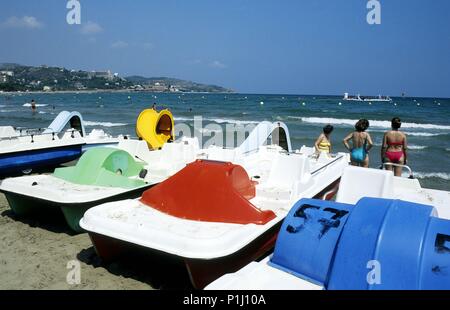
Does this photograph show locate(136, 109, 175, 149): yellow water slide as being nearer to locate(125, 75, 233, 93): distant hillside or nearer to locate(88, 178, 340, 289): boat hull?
locate(88, 178, 340, 289): boat hull

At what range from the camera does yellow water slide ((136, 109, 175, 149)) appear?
1070cm

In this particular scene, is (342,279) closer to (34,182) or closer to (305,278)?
(305,278)

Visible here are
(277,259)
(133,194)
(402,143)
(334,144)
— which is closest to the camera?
(277,259)

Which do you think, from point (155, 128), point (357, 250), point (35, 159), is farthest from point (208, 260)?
point (35, 159)

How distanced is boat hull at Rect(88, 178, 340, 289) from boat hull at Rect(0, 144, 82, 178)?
5.75 metres

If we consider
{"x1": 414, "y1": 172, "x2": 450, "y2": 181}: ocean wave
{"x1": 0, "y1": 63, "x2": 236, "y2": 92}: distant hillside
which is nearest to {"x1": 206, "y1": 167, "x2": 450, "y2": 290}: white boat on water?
{"x1": 414, "y1": 172, "x2": 450, "y2": 181}: ocean wave

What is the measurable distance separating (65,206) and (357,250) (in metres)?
4.56

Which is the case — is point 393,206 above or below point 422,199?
above

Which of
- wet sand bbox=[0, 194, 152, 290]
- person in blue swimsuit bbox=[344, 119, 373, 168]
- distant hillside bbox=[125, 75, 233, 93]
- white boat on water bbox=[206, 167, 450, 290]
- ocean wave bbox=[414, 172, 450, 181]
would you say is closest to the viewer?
white boat on water bbox=[206, 167, 450, 290]

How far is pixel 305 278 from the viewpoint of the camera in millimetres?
3592

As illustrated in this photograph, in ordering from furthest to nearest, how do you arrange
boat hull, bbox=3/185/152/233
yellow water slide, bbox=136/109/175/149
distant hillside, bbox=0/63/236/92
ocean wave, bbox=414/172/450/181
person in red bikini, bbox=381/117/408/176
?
distant hillside, bbox=0/63/236/92, ocean wave, bbox=414/172/450/181, yellow water slide, bbox=136/109/175/149, person in red bikini, bbox=381/117/408/176, boat hull, bbox=3/185/152/233

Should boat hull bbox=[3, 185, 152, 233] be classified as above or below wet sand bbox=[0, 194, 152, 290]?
above
